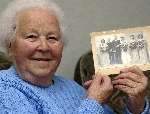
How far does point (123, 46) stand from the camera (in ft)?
4.43

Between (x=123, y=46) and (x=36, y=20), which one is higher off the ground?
(x=36, y=20)

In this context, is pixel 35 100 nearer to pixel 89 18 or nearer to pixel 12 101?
pixel 12 101

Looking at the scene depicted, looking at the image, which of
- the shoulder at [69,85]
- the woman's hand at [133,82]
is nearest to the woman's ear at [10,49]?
the shoulder at [69,85]

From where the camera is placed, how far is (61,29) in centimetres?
134

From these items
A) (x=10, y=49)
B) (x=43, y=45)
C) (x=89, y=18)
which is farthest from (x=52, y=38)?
(x=89, y=18)

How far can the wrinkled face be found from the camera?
48.3 inches

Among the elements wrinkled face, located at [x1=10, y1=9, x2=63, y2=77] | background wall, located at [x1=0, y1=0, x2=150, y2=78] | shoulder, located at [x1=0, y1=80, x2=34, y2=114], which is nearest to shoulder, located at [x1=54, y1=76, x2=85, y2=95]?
wrinkled face, located at [x1=10, y1=9, x2=63, y2=77]

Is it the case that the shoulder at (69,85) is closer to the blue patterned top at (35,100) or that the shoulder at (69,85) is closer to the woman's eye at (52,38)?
the blue patterned top at (35,100)

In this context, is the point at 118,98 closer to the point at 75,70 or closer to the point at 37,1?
the point at 75,70

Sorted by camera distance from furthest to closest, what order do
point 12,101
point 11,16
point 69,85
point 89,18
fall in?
point 89,18
point 69,85
point 11,16
point 12,101

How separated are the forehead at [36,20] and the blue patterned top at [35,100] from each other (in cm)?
19

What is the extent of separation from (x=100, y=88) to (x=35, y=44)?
287mm

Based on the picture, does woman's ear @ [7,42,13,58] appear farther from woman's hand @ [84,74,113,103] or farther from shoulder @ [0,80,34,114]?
woman's hand @ [84,74,113,103]

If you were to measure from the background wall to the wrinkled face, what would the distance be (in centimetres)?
84
